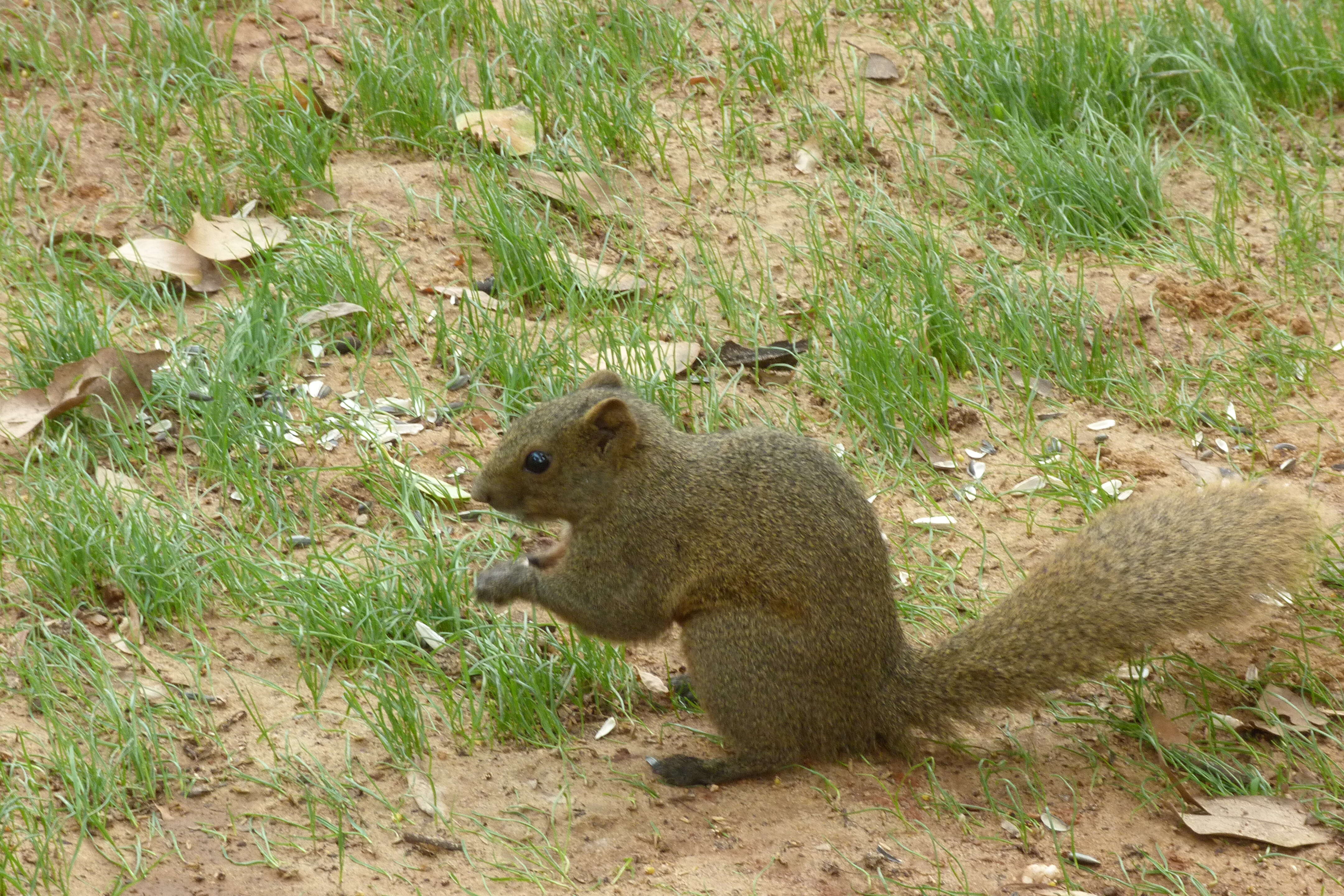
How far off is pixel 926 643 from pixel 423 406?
81.2 inches

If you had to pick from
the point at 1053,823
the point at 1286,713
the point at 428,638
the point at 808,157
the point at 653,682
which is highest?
the point at 808,157

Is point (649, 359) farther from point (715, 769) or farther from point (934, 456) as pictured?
point (715, 769)

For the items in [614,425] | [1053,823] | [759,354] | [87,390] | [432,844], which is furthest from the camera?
[759,354]

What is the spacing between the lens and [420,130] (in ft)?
21.2

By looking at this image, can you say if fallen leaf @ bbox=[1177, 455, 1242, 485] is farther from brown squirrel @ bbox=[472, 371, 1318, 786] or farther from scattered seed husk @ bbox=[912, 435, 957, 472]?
brown squirrel @ bbox=[472, 371, 1318, 786]

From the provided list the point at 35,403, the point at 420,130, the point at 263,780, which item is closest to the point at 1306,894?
the point at 263,780

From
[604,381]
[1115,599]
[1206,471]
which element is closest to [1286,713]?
[1115,599]

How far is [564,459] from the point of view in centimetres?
405

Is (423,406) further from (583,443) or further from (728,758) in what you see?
(728,758)

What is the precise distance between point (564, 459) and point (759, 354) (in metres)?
1.77

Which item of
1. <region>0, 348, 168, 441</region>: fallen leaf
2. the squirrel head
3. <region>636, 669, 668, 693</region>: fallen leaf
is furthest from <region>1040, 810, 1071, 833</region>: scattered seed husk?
<region>0, 348, 168, 441</region>: fallen leaf

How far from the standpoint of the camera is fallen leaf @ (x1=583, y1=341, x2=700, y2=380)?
5.34 metres

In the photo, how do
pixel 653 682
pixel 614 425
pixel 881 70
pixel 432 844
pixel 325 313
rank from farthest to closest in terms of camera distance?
pixel 881 70 < pixel 325 313 < pixel 653 682 < pixel 614 425 < pixel 432 844

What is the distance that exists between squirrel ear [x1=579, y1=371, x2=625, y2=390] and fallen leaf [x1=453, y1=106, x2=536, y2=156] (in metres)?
2.27
